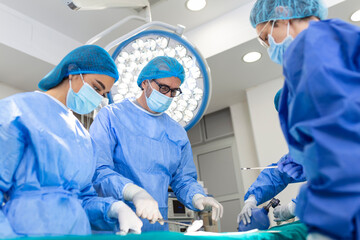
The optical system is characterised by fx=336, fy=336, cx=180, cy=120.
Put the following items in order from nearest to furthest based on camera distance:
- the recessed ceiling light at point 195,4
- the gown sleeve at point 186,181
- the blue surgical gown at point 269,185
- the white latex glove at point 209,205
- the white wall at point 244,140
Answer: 1. the white latex glove at point 209,205
2. the gown sleeve at point 186,181
3. the blue surgical gown at point 269,185
4. the recessed ceiling light at point 195,4
5. the white wall at point 244,140

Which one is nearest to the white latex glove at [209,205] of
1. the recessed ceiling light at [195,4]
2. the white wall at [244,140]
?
the recessed ceiling light at [195,4]

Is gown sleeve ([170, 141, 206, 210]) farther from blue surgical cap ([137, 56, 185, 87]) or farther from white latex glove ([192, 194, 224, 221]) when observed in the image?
blue surgical cap ([137, 56, 185, 87])

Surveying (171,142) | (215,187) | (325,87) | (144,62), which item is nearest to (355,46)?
(325,87)

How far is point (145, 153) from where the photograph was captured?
5.54 ft

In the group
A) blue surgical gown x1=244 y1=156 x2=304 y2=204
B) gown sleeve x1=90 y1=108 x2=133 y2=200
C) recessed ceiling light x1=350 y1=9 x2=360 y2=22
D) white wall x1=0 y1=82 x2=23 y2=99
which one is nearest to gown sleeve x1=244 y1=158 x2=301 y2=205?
blue surgical gown x1=244 y1=156 x2=304 y2=204

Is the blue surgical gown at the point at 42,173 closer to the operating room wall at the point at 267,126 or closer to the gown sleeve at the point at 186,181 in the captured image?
the gown sleeve at the point at 186,181

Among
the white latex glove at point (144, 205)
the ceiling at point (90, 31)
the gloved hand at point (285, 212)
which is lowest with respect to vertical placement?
the gloved hand at point (285, 212)

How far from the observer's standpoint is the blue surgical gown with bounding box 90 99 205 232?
163 centimetres

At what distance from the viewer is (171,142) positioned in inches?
72.4

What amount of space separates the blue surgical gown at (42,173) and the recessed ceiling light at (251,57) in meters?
2.34

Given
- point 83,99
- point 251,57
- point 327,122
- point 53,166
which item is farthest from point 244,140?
point 327,122

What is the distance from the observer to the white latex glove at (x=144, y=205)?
4.10 ft

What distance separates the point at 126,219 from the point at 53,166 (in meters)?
0.31

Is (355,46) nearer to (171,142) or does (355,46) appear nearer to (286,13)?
(286,13)
